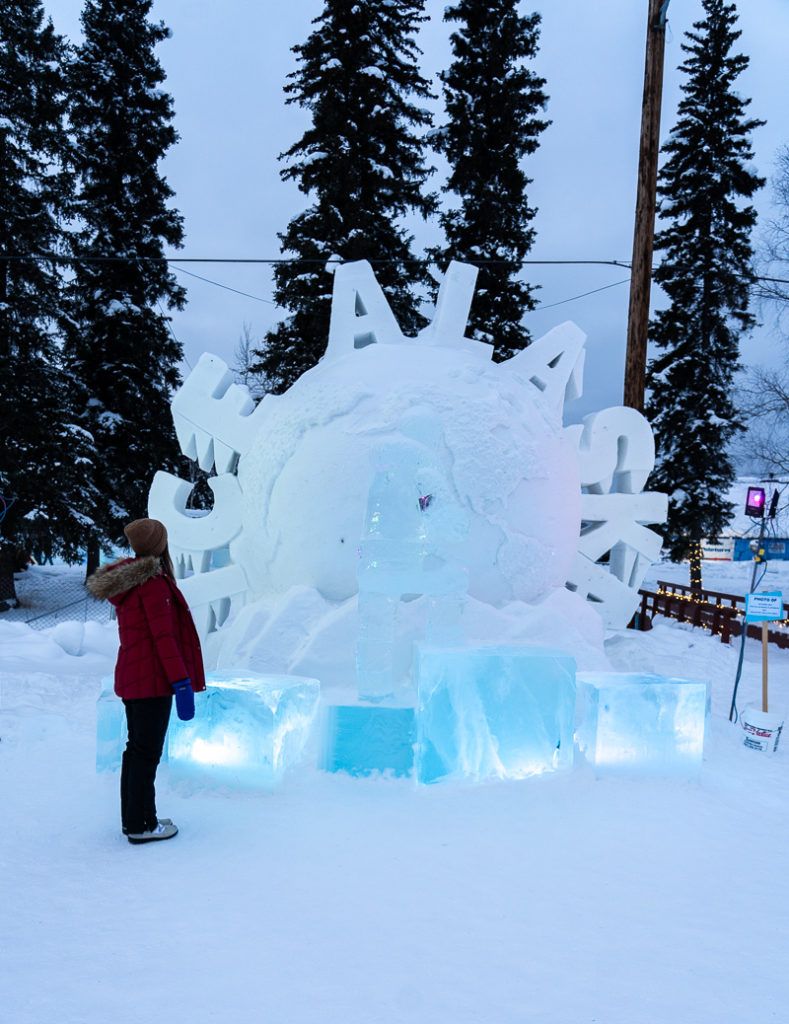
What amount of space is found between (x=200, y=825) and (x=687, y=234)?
58.9 feet

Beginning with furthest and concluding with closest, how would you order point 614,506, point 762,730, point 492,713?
point 614,506, point 762,730, point 492,713

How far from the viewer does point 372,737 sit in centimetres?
410

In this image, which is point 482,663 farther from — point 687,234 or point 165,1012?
point 687,234

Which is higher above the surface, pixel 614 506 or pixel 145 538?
pixel 614 506

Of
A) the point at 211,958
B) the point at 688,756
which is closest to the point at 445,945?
the point at 211,958

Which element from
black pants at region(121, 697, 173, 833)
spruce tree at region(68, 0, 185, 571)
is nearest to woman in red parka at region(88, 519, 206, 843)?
black pants at region(121, 697, 173, 833)

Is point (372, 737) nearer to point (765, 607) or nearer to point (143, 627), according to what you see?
point (143, 627)

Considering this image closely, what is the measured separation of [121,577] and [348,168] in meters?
12.5

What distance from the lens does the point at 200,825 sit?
3486 mm

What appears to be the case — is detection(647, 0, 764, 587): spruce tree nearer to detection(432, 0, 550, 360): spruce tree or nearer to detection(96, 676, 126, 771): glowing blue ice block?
detection(432, 0, 550, 360): spruce tree

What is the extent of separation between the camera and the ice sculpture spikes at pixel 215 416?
22.4ft

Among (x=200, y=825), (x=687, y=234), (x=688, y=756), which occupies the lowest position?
(x=200, y=825)

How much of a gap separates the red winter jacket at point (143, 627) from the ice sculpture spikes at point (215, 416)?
3.48 meters

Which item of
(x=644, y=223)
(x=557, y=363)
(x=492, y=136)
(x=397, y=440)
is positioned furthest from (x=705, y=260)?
(x=397, y=440)
